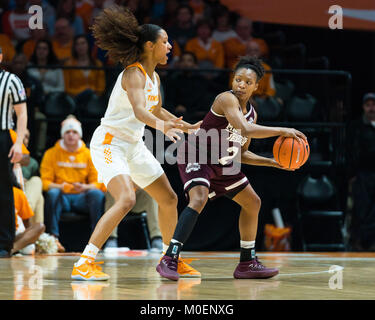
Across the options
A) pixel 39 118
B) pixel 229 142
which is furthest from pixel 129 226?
pixel 229 142

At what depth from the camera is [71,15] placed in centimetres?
1049

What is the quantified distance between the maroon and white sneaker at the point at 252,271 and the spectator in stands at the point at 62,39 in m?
5.57

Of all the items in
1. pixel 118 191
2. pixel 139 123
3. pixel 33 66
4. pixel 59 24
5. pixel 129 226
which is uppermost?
pixel 59 24

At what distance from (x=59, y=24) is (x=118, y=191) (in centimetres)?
573

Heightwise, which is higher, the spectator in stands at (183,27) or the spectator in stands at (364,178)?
the spectator in stands at (183,27)

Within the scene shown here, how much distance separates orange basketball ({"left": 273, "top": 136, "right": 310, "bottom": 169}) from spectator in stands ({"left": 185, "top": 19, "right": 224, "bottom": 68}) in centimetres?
534

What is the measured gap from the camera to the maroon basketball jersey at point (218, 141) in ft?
17.7

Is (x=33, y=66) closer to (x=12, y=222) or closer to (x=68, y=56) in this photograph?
(x=68, y=56)

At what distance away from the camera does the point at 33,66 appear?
9117 millimetres

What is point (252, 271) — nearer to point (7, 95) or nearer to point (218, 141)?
point (218, 141)

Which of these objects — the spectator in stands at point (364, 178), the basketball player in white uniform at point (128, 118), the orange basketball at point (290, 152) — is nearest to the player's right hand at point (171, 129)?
the basketball player in white uniform at point (128, 118)

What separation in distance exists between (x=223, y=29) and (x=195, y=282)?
6.37m

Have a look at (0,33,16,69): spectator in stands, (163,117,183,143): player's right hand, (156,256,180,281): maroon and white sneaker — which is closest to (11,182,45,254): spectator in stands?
(0,33,16,69): spectator in stands

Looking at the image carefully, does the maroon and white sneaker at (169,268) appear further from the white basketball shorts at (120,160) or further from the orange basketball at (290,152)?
the orange basketball at (290,152)
